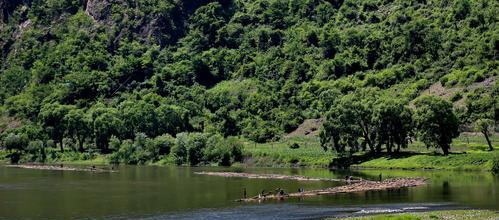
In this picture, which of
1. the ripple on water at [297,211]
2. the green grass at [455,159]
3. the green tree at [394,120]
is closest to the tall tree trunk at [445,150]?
the green grass at [455,159]

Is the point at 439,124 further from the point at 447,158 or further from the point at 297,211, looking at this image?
the point at 297,211

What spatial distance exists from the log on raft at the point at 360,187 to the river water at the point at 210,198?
332 cm

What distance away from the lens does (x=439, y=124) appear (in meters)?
171

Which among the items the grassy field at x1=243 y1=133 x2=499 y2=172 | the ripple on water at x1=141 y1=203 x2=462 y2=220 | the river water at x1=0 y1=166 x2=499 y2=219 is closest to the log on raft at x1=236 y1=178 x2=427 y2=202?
the river water at x1=0 y1=166 x2=499 y2=219

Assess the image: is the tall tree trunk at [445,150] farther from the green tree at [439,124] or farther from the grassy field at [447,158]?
the grassy field at [447,158]

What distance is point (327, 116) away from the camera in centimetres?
19238

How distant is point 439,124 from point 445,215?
85176 mm

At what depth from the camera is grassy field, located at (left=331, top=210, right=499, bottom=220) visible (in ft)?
282

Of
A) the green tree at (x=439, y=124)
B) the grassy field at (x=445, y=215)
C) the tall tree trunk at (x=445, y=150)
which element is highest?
the green tree at (x=439, y=124)

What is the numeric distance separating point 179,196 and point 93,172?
Result: 77.7 m

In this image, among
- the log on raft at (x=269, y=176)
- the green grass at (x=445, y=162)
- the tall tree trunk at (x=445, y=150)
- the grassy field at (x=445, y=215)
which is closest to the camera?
the grassy field at (x=445, y=215)

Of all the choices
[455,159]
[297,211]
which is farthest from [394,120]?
[297,211]

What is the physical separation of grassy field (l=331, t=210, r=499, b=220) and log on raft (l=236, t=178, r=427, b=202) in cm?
3172

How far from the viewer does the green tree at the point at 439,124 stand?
171 meters
